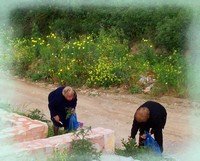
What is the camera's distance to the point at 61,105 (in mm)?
5758

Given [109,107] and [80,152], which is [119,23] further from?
[80,152]

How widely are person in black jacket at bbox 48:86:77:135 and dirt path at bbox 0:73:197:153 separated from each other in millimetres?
657

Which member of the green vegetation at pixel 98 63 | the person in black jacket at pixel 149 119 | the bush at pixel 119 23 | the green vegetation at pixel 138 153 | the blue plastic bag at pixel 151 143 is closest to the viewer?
the green vegetation at pixel 138 153

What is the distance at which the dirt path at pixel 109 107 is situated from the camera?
6.41m

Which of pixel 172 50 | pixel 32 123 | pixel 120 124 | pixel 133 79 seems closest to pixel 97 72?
pixel 133 79

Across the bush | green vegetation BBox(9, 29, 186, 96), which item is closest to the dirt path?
green vegetation BBox(9, 29, 186, 96)

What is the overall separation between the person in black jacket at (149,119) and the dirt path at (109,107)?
1.96ft

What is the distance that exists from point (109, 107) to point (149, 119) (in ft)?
8.06

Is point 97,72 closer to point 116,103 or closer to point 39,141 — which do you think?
point 116,103

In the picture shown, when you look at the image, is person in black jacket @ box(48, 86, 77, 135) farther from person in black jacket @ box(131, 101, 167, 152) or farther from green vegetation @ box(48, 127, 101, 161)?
green vegetation @ box(48, 127, 101, 161)

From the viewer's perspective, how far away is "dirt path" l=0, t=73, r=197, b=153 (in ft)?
21.0

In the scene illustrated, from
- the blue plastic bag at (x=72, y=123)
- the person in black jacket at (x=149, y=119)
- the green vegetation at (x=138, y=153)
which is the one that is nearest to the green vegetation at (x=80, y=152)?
the green vegetation at (x=138, y=153)

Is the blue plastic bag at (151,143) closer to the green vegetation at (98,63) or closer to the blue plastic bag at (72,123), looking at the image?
the blue plastic bag at (72,123)

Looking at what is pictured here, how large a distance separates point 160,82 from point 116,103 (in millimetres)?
815
